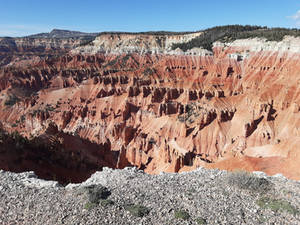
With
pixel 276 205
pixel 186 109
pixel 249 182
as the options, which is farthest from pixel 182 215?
pixel 186 109

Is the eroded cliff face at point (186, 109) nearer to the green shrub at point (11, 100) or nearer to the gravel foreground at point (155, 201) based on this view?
the green shrub at point (11, 100)

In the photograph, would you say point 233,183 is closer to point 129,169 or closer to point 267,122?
point 129,169

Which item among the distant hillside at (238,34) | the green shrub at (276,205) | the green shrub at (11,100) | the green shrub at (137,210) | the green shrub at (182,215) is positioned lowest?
the green shrub at (11,100)

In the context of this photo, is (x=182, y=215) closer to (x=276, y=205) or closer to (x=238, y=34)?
(x=276, y=205)

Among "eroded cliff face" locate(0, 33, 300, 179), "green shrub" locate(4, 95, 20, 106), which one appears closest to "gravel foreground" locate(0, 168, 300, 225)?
"eroded cliff face" locate(0, 33, 300, 179)

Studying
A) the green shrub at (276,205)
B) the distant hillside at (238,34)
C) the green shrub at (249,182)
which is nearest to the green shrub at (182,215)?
the green shrub at (276,205)
